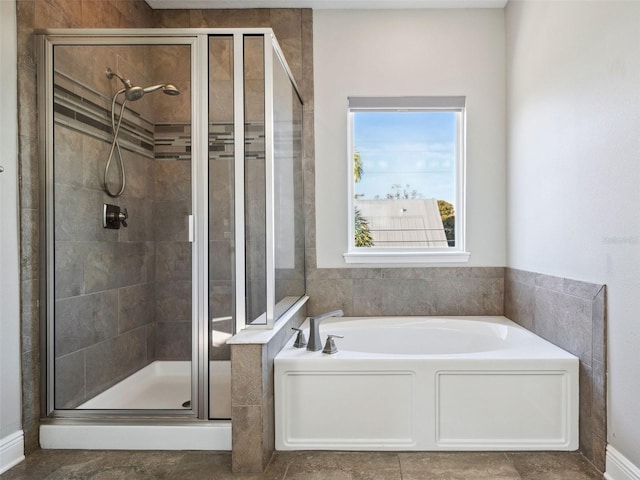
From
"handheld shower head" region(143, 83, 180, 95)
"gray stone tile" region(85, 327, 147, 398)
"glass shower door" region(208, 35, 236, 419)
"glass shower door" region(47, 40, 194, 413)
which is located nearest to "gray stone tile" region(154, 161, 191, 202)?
"glass shower door" region(47, 40, 194, 413)

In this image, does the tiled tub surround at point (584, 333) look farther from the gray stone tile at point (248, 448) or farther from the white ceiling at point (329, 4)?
the white ceiling at point (329, 4)

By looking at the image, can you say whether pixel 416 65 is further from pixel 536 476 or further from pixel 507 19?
pixel 536 476

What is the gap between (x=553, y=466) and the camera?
2051 millimetres

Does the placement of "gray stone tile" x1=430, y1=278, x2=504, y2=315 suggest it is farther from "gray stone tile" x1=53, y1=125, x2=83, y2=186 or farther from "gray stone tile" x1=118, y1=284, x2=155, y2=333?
"gray stone tile" x1=53, y1=125, x2=83, y2=186

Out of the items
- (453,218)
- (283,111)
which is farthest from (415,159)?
(283,111)

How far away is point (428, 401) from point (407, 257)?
51.2 inches

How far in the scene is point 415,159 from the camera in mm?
3418

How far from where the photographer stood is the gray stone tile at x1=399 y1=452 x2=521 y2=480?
77.7 inches

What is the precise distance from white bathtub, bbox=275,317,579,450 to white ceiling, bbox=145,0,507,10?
2.44 metres

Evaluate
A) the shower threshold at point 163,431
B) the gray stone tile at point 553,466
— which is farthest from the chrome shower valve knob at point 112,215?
the gray stone tile at point 553,466

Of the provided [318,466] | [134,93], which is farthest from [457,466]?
[134,93]

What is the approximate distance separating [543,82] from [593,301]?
1.31 metres

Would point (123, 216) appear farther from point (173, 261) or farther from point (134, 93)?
point (134, 93)

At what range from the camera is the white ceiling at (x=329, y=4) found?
3226 millimetres
